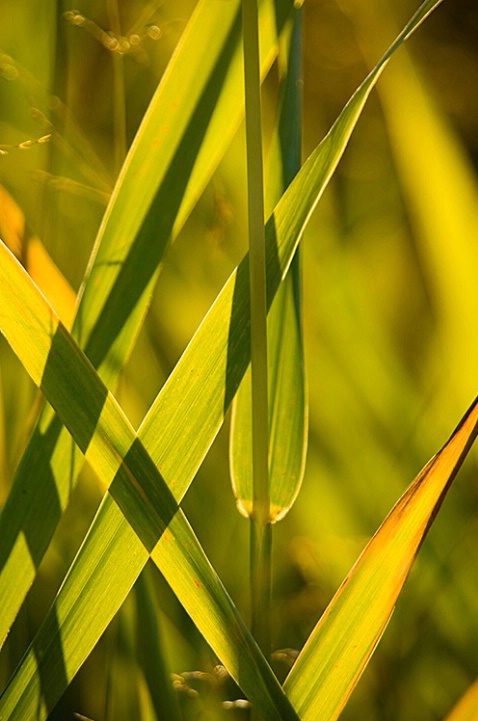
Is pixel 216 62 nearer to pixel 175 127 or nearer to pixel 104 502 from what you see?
pixel 175 127

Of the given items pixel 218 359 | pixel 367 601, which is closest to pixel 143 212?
pixel 218 359

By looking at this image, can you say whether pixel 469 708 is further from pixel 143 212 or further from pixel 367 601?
pixel 143 212

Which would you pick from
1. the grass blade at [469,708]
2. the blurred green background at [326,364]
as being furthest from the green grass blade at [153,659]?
the grass blade at [469,708]

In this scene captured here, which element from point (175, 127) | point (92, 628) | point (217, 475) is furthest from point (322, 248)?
point (92, 628)

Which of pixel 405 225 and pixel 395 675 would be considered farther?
pixel 405 225

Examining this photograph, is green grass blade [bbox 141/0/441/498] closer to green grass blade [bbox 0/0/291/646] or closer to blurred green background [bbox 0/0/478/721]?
green grass blade [bbox 0/0/291/646]

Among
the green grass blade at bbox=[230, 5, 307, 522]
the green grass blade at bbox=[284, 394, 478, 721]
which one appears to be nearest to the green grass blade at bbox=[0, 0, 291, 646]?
the green grass blade at bbox=[230, 5, 307, 522]
